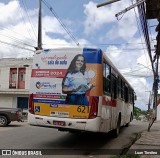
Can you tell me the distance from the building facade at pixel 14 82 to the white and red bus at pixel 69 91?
97.6 feet

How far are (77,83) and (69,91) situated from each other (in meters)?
0.35

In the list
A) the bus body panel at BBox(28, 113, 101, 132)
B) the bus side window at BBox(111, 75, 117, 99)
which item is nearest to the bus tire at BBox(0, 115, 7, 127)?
the bus side window at BBox(111, 75, 117, 99)

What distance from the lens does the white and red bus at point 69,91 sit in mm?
10789

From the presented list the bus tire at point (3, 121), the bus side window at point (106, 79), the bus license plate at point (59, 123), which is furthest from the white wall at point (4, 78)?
the bus license plate at point (59, 123)

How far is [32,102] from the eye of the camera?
456 inches

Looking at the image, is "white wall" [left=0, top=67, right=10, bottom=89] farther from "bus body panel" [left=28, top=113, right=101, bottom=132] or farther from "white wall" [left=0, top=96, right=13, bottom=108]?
"bus body panel" [left=28, top=113, right=101, bottom=132]

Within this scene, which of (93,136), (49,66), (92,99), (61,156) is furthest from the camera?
(93,136)

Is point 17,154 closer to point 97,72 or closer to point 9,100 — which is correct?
point 97,72

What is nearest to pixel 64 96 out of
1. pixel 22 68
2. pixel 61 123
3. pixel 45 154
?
pixel 61 123

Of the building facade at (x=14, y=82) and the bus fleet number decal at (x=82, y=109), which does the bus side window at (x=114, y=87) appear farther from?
the building facade at (x=14, y=82)

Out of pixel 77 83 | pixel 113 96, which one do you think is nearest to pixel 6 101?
pixel 113 96

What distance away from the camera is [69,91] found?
36.3 feet

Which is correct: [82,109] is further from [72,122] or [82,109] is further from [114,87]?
[114,87]

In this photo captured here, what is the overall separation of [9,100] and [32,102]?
31239mm
